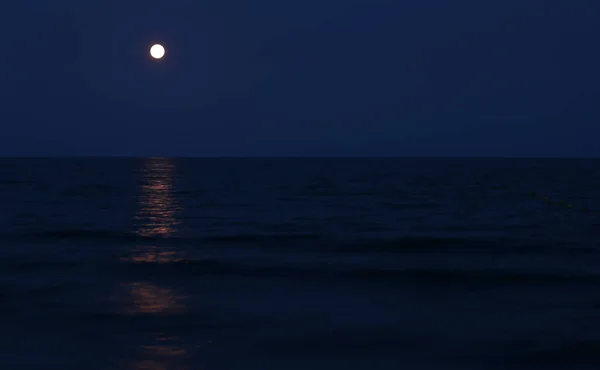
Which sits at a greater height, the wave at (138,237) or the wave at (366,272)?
the wave at (366,272)

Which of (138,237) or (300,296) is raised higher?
(300,296)

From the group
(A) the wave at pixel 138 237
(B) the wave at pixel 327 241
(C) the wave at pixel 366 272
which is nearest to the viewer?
(C) the wave at pixel 366 272

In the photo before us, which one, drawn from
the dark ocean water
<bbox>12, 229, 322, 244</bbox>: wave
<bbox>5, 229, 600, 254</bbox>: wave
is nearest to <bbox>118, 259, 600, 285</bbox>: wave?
the dark ocean water

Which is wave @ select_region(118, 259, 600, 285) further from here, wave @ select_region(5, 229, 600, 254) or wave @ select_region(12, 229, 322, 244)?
wave @ select_region(12, 229, 322, 244)

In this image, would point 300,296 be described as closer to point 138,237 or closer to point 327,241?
point 327,241

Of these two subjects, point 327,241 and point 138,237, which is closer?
point 327,241

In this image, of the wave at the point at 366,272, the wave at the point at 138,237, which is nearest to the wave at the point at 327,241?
the wave at the point at 138,237

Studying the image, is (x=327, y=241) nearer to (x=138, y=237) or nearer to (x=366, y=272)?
(x=366, y=272)

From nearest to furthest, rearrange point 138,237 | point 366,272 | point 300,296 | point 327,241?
point 300,296 → point 366,272 → point 327,241 → point 138,237

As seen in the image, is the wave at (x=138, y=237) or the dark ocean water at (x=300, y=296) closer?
the dark ocean water at (x=300, y=296)

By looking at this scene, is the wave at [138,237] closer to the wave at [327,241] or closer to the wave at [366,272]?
the wave at [327,241]

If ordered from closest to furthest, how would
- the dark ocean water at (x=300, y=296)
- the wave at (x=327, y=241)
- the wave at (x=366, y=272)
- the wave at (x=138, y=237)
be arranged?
the dark ocean water at (x=300, y=296) < the wave at (x=366, y=272) < the wave at (x=327, y=241) < the wave at (x=138, y=237)

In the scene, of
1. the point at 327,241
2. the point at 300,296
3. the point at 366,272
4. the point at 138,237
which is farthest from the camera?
the point at 138,237

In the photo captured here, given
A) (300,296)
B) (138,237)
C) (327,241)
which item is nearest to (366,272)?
(300,296)
